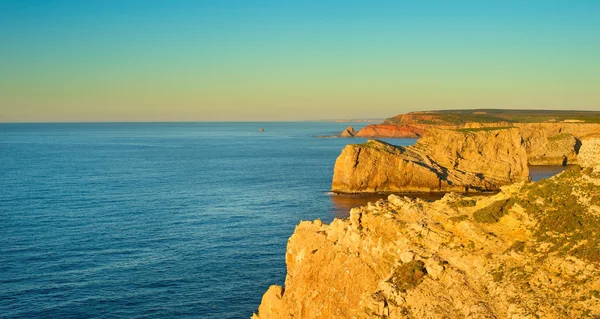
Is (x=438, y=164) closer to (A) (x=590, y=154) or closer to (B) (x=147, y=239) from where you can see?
(B) (x=147, y=239)

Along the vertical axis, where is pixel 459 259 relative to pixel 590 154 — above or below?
below

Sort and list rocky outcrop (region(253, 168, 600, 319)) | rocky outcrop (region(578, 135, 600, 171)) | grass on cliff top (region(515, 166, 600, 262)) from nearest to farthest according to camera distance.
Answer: rocky outcrop (region(253, 168, 600, 319))
grass on cliff top (region(515, 166, 600, 262))
rocky outcrop (region(578, 135, 600, 171))

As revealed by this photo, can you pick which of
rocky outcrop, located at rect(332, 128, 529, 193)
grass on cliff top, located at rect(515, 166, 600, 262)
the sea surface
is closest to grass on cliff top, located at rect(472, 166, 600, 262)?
grass on cliff top, located at rect(515, 166, 600, 262)

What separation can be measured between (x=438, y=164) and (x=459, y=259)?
81669 mm

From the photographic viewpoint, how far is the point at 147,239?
62500 mm

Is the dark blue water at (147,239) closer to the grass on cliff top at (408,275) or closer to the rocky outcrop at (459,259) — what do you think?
the rocky outcrop at (459,259)

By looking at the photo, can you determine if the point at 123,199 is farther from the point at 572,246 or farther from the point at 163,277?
the point at 572,246

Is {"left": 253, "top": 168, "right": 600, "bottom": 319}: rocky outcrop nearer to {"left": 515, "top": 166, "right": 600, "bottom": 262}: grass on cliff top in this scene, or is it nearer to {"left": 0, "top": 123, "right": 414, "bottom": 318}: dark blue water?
{"left": 515, "top": 166, "right": 600, "bottom": 262}: grass on cliff top

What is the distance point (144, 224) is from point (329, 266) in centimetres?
4570

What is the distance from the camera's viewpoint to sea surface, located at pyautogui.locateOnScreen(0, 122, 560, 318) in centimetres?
4484

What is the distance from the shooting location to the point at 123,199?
87.9 meters

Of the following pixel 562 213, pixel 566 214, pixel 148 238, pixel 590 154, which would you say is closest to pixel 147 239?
pixel 148 238

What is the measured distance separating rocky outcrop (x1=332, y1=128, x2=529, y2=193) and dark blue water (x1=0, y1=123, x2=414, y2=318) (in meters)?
7.67

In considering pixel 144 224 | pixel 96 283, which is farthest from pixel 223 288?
pixel 144 224
